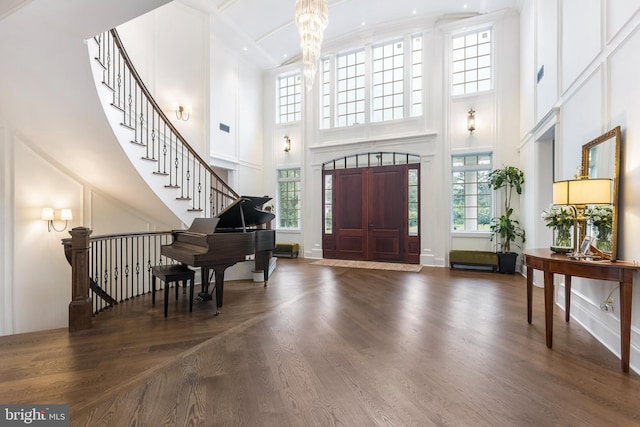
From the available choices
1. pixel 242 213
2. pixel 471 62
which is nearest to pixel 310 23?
pixel 242 213

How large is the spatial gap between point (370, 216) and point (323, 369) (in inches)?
224

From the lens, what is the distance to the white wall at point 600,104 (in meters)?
2.38

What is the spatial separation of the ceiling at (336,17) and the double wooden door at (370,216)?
3592 mm

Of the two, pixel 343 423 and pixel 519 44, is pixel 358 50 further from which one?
pixel 343 423

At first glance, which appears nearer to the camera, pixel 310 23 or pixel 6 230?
pixel 6 230

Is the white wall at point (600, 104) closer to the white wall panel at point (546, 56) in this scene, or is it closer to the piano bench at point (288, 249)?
the white wall panel at point (546, 56)

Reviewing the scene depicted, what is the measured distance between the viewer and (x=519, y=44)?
20.8ft

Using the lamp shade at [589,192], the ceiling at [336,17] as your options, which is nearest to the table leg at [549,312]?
the lamp shade at [589,192]

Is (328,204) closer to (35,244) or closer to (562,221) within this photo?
(562,221)

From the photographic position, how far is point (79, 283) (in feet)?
10.5

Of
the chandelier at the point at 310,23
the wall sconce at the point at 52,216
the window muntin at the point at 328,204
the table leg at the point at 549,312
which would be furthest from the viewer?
the window muntin at the point at 328,204

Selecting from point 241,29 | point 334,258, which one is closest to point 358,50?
point 241,29

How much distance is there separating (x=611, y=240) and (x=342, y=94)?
23.1 feet

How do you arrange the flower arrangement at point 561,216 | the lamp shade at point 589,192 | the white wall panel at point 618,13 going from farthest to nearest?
the flower arrangement at point 561,216, the lamp shade at point 589,192, the white wall panel at point 618,13
